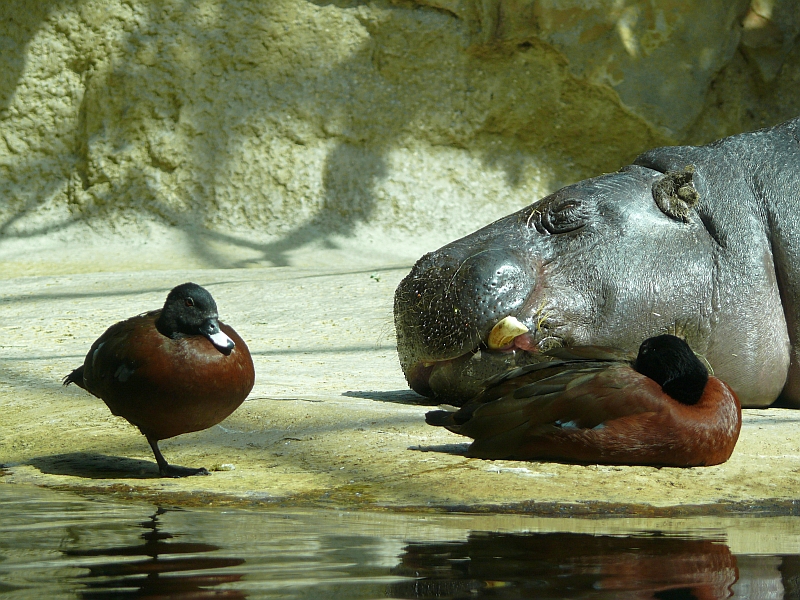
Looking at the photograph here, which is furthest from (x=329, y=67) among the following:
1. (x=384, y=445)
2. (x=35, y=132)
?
(x=384, y=445)

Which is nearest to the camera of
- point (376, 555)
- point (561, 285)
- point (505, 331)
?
point (376, 555)

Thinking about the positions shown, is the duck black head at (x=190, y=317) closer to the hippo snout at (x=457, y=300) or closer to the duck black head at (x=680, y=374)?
the hippo snout at (x=457, y=300)

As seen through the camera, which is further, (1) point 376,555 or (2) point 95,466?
(2) point 95,466

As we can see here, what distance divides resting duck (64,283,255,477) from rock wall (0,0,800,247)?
9959 millimetres

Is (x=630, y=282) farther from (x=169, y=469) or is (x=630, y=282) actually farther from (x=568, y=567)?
(x=568, y=567)

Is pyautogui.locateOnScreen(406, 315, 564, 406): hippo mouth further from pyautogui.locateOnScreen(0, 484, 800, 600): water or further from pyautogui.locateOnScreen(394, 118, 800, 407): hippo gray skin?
pyautogui.locateOnScreen(0, 484, 800, 600): water

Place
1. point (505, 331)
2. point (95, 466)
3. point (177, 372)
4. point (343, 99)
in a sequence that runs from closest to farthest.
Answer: point (177, 372) → point (95, 466) → point (505, 331) → point (343, 99)

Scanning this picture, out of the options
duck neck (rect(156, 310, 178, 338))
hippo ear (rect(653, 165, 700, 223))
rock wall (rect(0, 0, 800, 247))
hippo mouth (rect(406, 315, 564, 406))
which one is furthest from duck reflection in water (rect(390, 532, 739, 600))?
rock wall (rect(0, 0, 800, 247))

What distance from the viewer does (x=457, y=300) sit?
471 centimetres

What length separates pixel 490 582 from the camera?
2.33 meters

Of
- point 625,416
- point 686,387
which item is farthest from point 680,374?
point 625,416

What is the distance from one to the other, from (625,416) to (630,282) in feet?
4.25

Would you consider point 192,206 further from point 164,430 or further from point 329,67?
point 164,430

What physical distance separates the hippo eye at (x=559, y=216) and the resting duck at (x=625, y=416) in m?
1.27
